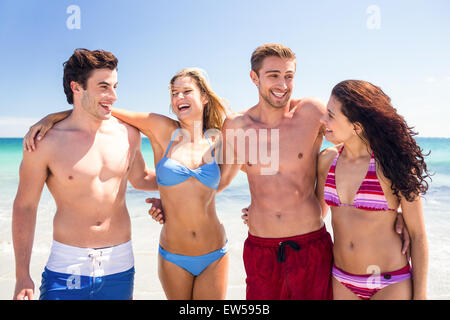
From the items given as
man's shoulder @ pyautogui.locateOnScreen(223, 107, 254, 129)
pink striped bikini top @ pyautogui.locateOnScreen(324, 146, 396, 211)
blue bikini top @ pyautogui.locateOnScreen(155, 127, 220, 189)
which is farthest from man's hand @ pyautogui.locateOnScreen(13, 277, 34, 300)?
pink striped bikini top @ pyautogui.locateOnScreen(324, 146, 396, 211)

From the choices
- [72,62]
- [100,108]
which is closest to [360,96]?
[100,108]

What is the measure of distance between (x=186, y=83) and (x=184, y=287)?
77.7 inches

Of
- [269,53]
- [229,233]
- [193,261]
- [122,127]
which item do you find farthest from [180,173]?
[229,233]

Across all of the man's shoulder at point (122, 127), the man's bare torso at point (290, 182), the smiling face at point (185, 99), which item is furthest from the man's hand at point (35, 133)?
the man's bare torso at point (290, 182)

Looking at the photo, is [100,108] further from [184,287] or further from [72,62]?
[184,287]

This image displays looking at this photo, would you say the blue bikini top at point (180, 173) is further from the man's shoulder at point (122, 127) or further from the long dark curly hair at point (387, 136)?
the long dark curly hair at point (387, 136)

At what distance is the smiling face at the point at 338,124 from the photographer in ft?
8.00

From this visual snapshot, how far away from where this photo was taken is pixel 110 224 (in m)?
2.66

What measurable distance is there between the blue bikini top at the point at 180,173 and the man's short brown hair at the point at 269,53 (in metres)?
1.09

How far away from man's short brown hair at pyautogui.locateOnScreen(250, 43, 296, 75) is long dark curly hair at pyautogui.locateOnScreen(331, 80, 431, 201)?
2.74 ft

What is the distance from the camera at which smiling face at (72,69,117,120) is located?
2.69 metres

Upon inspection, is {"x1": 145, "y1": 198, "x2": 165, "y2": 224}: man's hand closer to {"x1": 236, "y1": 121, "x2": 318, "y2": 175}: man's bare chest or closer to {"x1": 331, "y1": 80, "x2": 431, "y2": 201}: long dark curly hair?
{"x1": 236, "y1": 121, "x2": 318, "y2": 175}: man's bare chest

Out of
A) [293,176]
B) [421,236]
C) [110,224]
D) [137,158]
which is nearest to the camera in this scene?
[421,236]

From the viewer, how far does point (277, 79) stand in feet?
10.0
